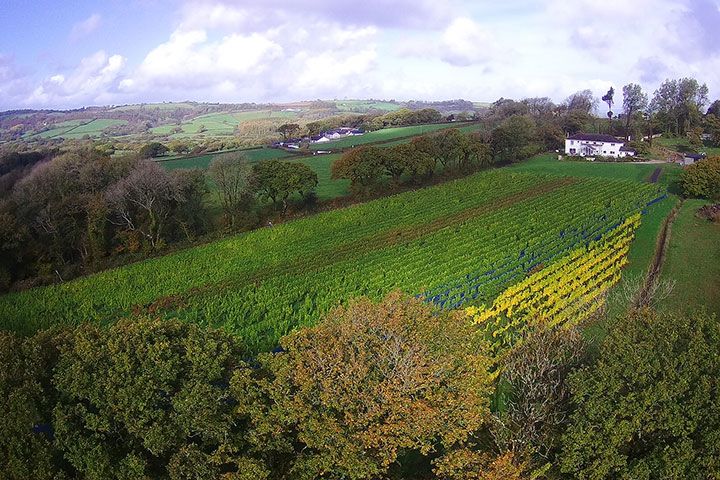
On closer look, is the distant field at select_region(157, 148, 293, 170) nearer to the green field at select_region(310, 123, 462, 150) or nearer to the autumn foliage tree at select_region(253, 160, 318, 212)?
the green field at select_region(310, 123, 462, 150)

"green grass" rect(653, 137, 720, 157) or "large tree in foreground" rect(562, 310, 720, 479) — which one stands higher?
"green grass" rect(653, 137, 720, 157)

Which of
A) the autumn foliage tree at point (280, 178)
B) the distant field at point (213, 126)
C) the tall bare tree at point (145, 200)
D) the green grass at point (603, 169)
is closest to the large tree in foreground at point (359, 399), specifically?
the tall bare tree at point (145, 200)

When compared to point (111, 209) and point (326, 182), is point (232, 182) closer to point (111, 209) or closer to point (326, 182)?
point (111, 209)

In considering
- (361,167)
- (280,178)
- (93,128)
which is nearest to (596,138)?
(361,167)

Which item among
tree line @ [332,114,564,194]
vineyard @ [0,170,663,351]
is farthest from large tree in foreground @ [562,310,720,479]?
tree line @ [332,114,564,194]

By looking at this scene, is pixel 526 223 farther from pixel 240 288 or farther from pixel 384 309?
pixel 384 309

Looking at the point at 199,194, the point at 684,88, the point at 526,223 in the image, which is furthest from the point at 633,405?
the point at 684,88

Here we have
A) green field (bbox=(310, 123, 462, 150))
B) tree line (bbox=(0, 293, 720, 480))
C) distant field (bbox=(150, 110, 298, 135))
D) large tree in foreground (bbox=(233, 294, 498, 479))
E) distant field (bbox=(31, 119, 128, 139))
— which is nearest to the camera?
tree line (bbox=(0, 293, 720, 480))
